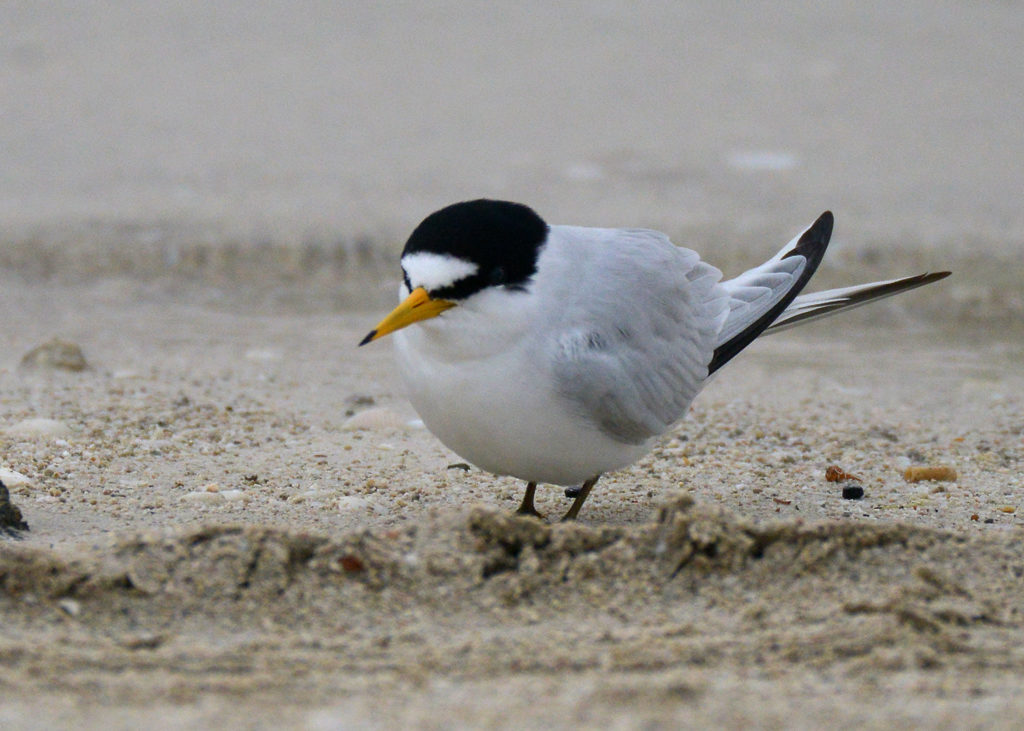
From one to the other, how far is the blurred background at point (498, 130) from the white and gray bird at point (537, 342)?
3.45 meters

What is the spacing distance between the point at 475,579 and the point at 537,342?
0.66 meters

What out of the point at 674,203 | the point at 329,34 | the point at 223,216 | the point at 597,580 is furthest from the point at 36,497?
the point at 329,34

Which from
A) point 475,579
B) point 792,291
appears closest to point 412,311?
point 475,579

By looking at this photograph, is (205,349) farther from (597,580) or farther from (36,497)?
(597,580)

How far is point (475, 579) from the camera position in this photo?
2.75 meters

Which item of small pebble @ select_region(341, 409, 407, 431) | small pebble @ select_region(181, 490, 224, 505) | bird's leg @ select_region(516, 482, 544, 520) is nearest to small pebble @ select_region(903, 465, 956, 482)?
bird's leg @ select_region(516, 482, 544, 520)

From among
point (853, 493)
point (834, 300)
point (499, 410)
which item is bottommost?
point (853, 493)

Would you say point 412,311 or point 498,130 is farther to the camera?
point 498,130

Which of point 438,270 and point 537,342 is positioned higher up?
point 438,270

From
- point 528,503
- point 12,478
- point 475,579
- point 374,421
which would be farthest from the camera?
point 374,421

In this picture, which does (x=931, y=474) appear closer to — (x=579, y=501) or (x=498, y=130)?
(x=579, y=501)

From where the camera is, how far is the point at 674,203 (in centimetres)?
765

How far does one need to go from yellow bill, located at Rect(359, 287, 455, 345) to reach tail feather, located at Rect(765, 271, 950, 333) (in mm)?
1434

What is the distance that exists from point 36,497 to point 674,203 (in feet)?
16.1
